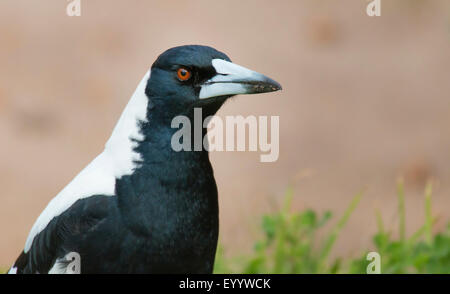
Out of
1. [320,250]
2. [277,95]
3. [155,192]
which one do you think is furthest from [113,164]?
[277,95]

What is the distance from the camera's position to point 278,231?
2957 mm

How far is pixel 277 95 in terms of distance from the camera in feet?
15.0

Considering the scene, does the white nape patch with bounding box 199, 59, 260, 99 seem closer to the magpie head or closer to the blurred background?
the magpie head

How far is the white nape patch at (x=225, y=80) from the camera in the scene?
84.6 inches

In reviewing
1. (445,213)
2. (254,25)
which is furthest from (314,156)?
(254,25)

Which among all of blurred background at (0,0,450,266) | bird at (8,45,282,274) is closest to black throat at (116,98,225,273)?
bird at (8,45,282,274)

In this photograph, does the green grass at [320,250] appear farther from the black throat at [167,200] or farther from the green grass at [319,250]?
the black throat at [167,200]

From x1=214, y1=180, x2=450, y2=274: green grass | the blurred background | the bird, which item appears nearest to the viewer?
the bird

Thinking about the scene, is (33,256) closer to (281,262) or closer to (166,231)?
(166,231)

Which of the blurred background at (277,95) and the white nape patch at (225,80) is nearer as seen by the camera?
the white nape patch at (225,80)

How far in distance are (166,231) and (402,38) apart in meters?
3.32

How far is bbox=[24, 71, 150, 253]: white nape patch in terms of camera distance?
218 cm

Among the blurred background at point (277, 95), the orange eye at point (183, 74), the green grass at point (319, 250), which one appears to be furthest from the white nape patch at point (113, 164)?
the blurred background at point (277, 95)

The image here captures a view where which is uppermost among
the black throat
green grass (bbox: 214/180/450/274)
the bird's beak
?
the bird's beak
